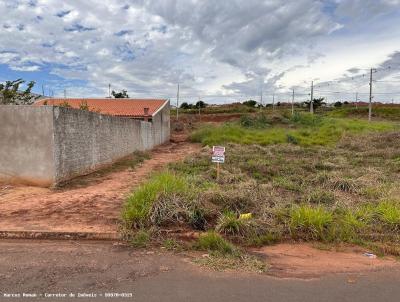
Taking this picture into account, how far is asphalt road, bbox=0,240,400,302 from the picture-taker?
12.3 ft

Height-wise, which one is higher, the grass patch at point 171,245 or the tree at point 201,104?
the tree at point 201,104

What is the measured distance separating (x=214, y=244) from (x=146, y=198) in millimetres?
1511

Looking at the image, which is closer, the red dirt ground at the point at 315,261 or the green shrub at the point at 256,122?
the red dirt ground at the point at 315,261

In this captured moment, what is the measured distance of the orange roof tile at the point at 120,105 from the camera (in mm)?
31553

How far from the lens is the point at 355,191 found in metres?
8.61

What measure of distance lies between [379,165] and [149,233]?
1053 cm

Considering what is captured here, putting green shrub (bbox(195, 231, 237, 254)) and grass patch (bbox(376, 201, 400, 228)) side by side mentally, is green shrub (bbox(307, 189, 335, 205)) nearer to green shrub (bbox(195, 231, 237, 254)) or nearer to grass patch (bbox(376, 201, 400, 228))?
grass patch (bbox(376, 201, 400, 228))

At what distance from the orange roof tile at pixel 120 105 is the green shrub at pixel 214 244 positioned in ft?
84.2

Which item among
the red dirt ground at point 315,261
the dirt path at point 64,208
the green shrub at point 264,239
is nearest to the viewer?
the red dirt ground at point 315,261

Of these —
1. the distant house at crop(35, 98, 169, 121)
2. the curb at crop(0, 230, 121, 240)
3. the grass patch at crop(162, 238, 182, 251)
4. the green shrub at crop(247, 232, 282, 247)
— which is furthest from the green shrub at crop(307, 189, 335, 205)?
the distant house at crop(35, 98, 169, 121)

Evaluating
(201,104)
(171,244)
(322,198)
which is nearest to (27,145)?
(171,244)

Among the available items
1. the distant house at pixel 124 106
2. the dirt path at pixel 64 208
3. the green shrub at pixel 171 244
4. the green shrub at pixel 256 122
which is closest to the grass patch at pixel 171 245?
the green shrub at pixel 171 244

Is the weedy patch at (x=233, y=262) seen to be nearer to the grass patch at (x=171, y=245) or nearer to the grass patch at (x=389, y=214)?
the grass patch at (x=171, y=245)

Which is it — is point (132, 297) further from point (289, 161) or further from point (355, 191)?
point (289, 161)
